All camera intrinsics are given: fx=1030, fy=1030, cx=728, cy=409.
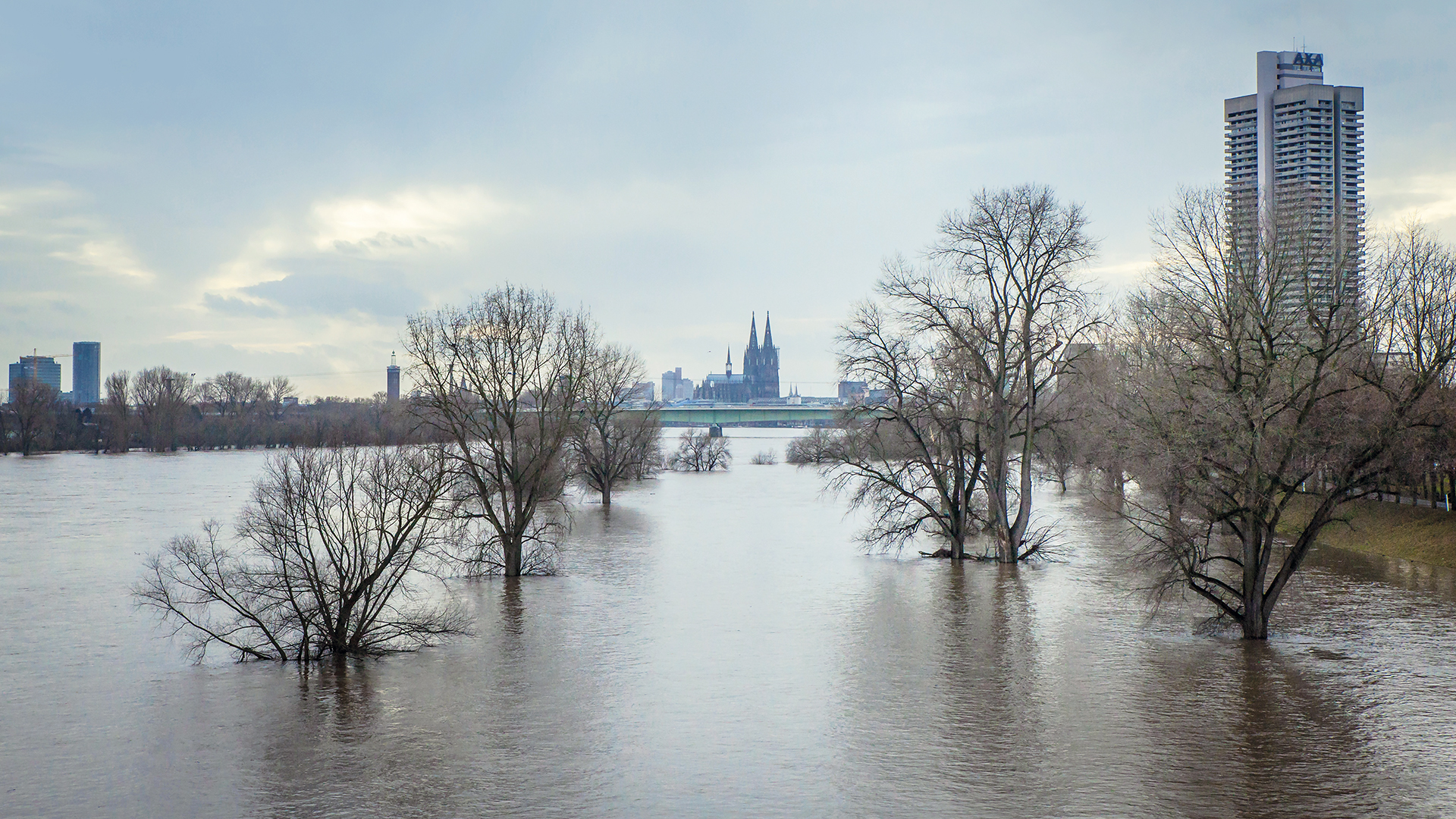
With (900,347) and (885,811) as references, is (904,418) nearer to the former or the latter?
(900,347)

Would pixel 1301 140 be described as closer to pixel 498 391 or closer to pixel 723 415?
pixel 498 391

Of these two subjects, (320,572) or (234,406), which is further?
Result: (234,406)

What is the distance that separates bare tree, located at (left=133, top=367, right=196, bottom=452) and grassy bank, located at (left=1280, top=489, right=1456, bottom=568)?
440 feet

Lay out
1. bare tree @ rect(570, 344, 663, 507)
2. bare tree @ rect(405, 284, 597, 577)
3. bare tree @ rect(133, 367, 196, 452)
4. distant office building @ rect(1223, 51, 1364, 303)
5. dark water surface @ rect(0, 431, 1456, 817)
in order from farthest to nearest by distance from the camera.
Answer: bare tree @ rect(133, 367, 196, 452)
bare tree @ rect(570, 344, 663, 507)
distant office building @ rect(1223, 51, 1364, 303)
bare tree @ rect(405, 284, 597, 577)
dark water surface @ rect(0, 431, 1456, 817)

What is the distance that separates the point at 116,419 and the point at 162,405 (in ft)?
18.1

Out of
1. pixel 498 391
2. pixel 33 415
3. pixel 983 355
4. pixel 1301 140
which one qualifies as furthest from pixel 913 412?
pixel 33 415

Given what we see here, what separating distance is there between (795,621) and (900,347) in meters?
13.9

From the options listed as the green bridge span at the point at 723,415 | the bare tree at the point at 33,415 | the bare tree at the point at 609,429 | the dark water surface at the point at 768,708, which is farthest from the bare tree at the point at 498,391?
the bare tree at the point at 33,415

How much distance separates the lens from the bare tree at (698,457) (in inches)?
4104

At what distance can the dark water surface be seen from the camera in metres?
14.2

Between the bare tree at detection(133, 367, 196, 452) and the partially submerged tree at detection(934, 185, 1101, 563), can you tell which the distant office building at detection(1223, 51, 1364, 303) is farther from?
the bare tree at detection(133, 367, 196, 452)

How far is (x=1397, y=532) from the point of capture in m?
42.6

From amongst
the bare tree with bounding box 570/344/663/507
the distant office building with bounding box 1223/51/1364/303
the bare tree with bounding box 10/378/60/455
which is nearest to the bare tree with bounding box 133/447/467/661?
the bare tree with bounding box 570/344/663/507

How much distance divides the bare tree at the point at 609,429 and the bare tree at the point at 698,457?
26.4 m
